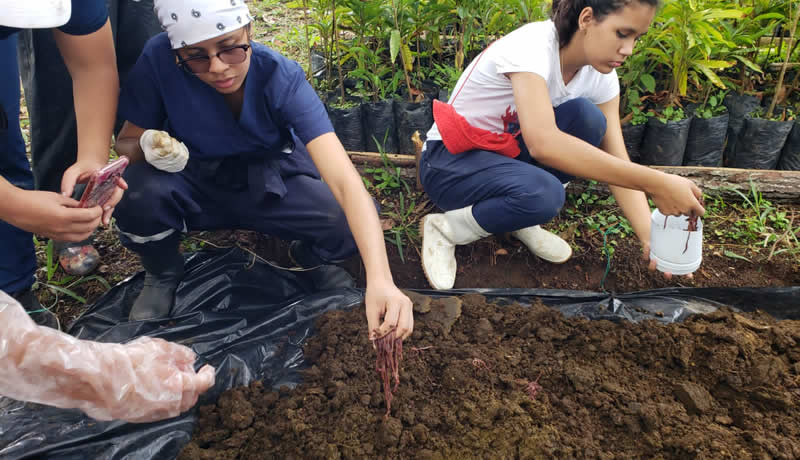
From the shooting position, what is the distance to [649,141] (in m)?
2.53

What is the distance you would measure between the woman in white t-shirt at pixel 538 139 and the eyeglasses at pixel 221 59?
2.64 ft

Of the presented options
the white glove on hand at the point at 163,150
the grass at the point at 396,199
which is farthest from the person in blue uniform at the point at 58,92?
the grass at the point at 396,199

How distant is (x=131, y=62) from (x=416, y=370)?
173 cm

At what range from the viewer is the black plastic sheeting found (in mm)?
1263

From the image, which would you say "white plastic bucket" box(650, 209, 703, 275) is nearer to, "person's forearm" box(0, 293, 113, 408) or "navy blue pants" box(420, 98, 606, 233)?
"navy blue pants" box(420, 98, 606, 233)

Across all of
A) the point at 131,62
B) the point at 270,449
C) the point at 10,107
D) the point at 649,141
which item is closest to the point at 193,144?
the point at 10,107

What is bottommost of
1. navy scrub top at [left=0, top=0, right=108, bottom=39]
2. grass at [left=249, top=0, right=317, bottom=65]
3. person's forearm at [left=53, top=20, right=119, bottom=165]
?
grass at [left=249, top=0, right=317, bottom=65]

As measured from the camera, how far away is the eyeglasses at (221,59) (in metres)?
1.37

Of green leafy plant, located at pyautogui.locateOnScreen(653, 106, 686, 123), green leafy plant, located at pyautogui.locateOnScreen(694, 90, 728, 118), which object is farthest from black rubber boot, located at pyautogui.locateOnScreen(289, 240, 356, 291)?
green leafy plant, located at pyautogui.locateOnScreen(694, 90, 728, 118)

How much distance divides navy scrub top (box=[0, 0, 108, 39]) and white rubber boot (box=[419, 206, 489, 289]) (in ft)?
4.29

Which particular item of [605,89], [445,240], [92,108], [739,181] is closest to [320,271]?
[445,240]

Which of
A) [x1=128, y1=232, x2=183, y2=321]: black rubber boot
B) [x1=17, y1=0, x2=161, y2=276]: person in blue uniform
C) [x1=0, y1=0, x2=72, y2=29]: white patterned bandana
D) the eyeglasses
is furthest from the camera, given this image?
[x1=17, y1=0, x2=161, y2=276]: person in blue uniform

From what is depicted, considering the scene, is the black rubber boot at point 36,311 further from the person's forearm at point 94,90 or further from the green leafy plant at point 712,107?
the green leafy plant at point 712,107

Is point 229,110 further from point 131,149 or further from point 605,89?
point 605,89
